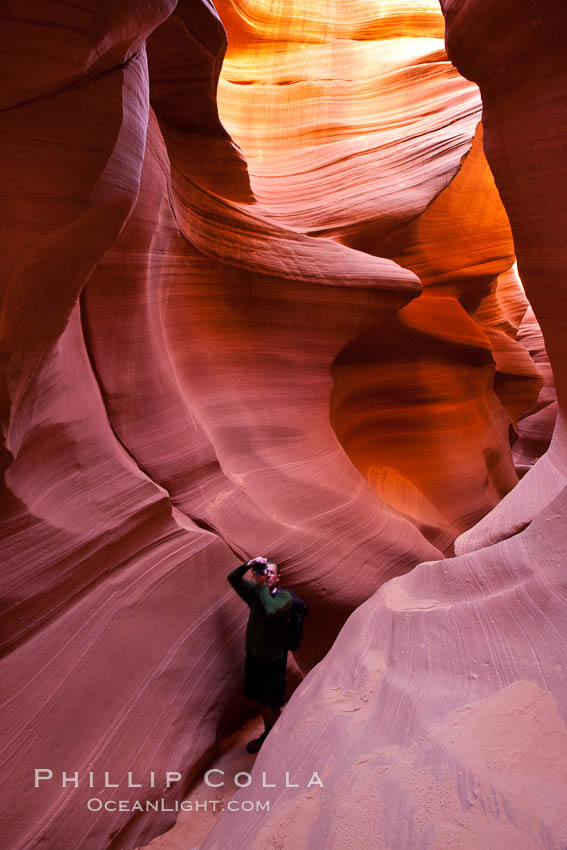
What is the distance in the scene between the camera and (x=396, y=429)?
6746 millimetres

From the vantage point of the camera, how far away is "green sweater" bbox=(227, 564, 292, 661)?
299cm

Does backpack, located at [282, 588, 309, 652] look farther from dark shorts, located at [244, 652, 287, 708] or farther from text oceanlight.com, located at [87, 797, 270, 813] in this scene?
text oceanlight.com, located at [87, 797, 270, 813]

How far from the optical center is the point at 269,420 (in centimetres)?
461

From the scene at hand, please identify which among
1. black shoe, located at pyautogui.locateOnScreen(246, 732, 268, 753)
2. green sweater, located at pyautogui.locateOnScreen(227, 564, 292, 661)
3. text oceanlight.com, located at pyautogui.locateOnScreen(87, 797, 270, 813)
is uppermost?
green sweater, located at pyautogui.locateOnScreen(227, 564, 292, 661)

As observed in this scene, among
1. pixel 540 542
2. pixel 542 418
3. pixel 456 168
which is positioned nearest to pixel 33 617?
pixel 540 542

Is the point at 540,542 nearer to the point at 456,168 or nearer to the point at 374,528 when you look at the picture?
the point at 374,528

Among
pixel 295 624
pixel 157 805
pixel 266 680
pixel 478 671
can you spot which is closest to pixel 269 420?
pixel 295 624

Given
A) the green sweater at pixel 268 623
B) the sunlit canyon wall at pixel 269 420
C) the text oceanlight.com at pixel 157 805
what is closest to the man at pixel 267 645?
the green sweater at pixel 268 623

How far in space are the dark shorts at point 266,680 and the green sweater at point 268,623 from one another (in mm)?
45

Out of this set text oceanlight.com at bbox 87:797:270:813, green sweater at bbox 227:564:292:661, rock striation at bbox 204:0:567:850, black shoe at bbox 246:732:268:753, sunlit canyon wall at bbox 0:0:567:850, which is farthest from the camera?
black shoe at bbox 246:732:268:753

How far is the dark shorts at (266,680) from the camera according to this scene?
305cm

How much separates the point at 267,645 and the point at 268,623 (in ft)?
0.38

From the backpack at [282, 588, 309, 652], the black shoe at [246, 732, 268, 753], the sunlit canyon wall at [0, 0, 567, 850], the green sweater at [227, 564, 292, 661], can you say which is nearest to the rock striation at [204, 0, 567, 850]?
the sunlit canyon wall at [0, 0, 567, 850]

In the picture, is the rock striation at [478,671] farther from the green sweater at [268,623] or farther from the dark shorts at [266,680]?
the dark shorts at [266,680]
